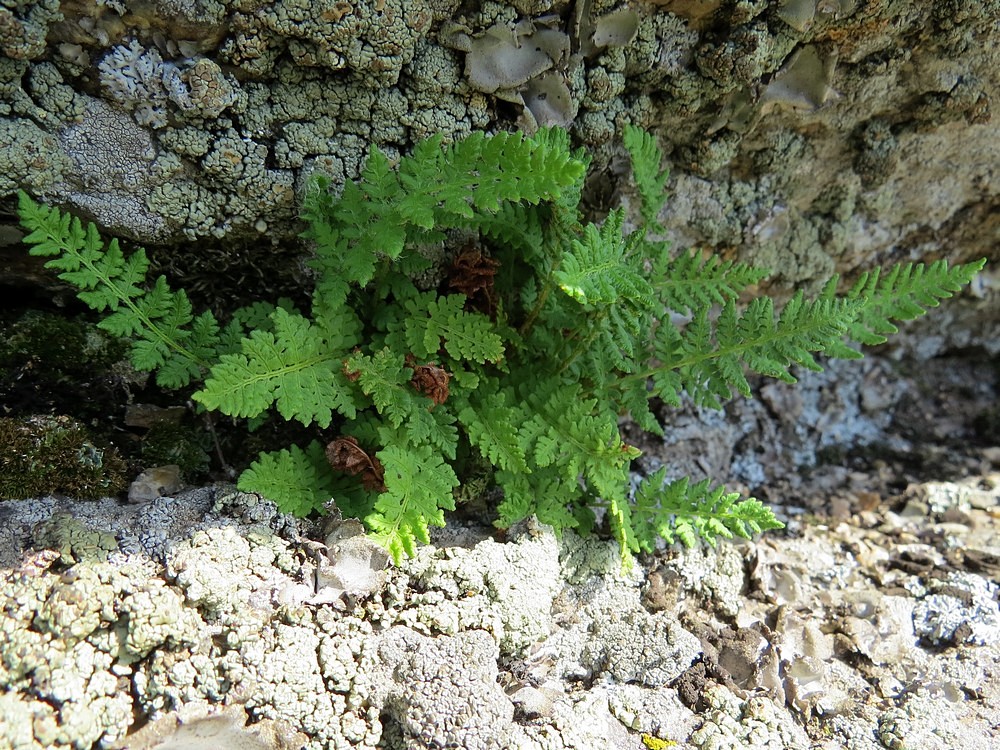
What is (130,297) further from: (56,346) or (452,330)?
(452,330)

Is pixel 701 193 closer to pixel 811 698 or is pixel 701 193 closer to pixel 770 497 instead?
pixel 770 497

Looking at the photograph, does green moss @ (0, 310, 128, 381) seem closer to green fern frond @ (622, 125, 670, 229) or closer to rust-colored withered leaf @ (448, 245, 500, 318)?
rust-colored withered leaf @ (448, 245, 500, 318)

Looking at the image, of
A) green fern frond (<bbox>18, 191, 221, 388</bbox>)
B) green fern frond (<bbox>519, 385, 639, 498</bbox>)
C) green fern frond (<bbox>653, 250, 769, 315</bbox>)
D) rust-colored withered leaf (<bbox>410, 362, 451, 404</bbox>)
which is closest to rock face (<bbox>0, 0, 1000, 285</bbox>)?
green fern frond (<bbox>18, 191, 221, 388</bbox>)

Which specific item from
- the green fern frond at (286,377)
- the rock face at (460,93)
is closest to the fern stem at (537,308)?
the rock face at (460,93)

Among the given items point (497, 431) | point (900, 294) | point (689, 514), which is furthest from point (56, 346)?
point (900, 294)

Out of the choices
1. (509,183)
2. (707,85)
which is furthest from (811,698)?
(707,85)
